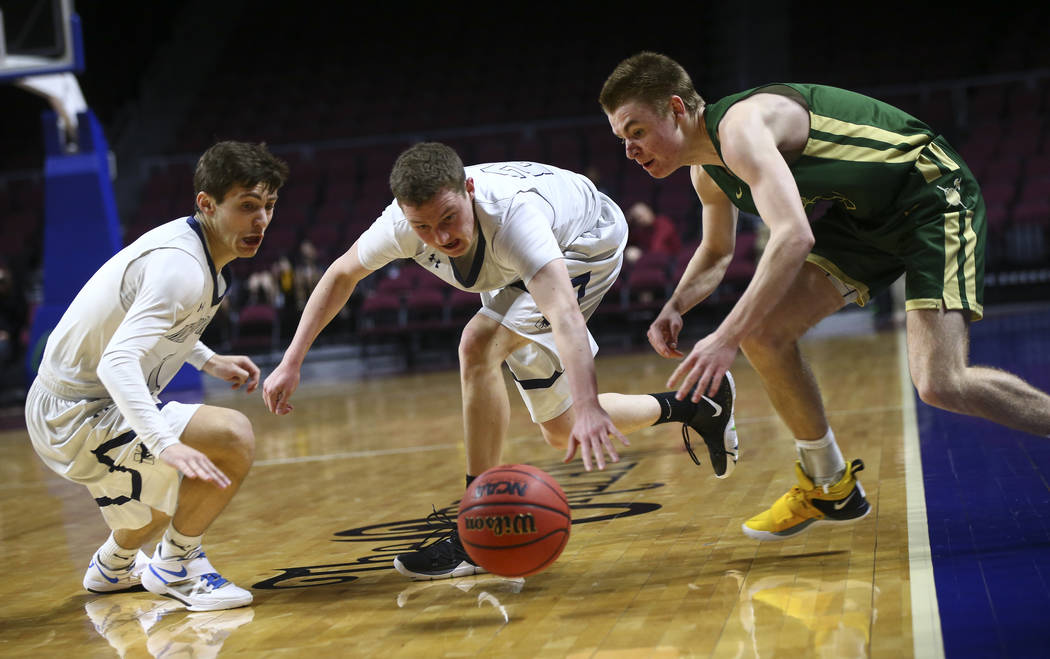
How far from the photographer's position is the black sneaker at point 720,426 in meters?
3.59

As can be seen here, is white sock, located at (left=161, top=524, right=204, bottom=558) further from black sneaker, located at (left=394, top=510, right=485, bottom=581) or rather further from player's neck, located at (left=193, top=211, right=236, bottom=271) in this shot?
player's neck, located at (left=193, top=211, right=236, bottom=271)

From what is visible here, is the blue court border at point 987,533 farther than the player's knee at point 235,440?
No

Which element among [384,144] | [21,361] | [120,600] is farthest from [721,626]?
[384,144]

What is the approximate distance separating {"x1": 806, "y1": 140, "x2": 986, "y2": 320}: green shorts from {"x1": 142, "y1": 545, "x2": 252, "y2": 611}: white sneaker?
2057mm

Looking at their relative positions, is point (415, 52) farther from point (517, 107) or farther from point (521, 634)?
point (521, 634)

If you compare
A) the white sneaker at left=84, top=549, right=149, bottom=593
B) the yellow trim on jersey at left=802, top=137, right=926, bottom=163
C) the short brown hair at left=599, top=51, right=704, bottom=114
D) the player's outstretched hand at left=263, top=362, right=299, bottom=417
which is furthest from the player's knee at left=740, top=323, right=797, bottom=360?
the white sneaker at left=84, top=549, right=149, bottom=593

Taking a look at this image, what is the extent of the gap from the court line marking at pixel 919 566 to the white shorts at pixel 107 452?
198 cm

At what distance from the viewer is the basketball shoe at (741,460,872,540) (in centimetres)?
316

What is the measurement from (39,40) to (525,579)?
8268 mm

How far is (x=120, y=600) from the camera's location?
3.16 metres

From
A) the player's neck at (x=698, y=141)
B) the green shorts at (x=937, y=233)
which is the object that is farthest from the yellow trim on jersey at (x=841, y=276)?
the player's neck at (x=698, y=141)

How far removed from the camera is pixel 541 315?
326 centimetres

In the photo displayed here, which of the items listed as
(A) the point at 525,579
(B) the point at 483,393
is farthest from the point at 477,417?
(A) the point at 525,579

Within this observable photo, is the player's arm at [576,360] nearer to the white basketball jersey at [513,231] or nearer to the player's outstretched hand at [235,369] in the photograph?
the white basketball jersey at [513,231]
